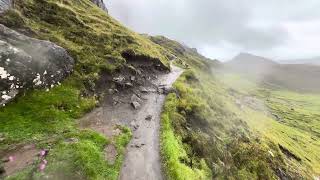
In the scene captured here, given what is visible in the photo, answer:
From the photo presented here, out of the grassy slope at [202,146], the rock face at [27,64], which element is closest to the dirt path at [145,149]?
the grassy slope at [202,146]

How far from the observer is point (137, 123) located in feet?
141

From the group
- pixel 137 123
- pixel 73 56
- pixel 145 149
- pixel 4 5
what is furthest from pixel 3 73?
pixel 4 5

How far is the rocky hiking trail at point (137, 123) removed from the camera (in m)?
32.4

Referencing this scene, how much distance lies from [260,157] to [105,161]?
2673 cm

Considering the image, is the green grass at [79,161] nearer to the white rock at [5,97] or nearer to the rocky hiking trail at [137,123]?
the rocky hiking trail at [137,123]

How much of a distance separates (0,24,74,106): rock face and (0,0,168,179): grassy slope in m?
1.24

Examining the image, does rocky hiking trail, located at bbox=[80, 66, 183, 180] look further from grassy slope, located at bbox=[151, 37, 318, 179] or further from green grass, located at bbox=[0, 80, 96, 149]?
green grass, located at bbox=[0, 80, 96, 149]

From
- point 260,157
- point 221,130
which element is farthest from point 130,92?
point 260,157

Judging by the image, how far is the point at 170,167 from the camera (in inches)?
1293

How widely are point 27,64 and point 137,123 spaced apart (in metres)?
15.3

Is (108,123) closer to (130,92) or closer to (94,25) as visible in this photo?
(130,92)

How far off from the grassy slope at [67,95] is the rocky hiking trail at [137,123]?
4.16ft

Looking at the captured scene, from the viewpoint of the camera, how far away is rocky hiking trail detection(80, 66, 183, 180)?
106ft

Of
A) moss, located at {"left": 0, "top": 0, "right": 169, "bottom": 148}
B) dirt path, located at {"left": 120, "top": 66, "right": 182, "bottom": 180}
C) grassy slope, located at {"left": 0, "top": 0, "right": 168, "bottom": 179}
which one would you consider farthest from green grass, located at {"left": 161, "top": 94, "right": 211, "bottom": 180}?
moss, located at {"left": 0, "top": 0, "right": 169, "bottom": 148}
